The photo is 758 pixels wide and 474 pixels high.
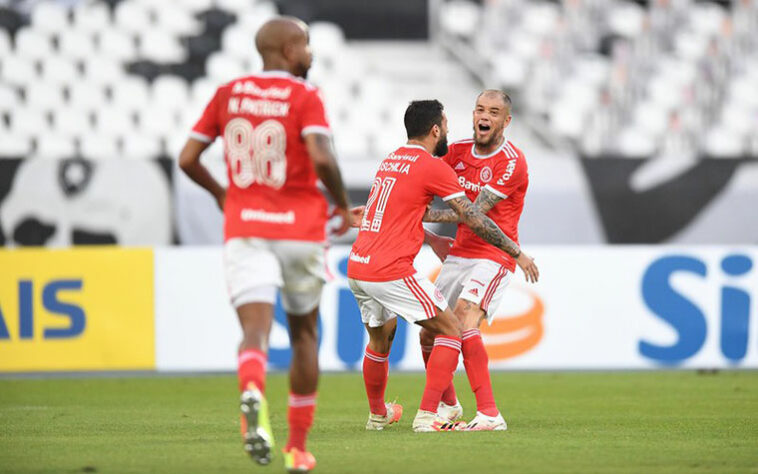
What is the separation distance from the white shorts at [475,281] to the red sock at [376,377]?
24.3 inches

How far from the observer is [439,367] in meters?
7.50

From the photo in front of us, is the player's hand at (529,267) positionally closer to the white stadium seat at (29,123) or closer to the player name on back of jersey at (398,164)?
the player name on back of jersey at (398,164)

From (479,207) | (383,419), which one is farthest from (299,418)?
(479,207)

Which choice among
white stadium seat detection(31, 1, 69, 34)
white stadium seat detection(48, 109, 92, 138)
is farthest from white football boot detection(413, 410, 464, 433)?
white stadium seat detection(31, 1, 69, 34)

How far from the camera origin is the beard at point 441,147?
24.9 ft

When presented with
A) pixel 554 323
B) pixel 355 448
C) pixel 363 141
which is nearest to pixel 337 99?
pixel 363 141

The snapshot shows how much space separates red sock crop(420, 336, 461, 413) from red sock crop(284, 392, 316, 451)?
1.84 metres

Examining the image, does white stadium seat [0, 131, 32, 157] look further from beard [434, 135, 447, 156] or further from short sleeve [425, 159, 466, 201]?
short sleeve [425, 159, 466, 201]

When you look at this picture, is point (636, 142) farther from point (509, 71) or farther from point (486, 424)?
point (486, 424)

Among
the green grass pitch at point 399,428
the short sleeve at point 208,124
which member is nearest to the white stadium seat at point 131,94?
the green grass pitch at point 399,428

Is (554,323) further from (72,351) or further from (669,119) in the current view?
(669,119)

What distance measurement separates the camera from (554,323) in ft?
41.5

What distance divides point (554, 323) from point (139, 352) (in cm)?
407

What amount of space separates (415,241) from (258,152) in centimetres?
197
